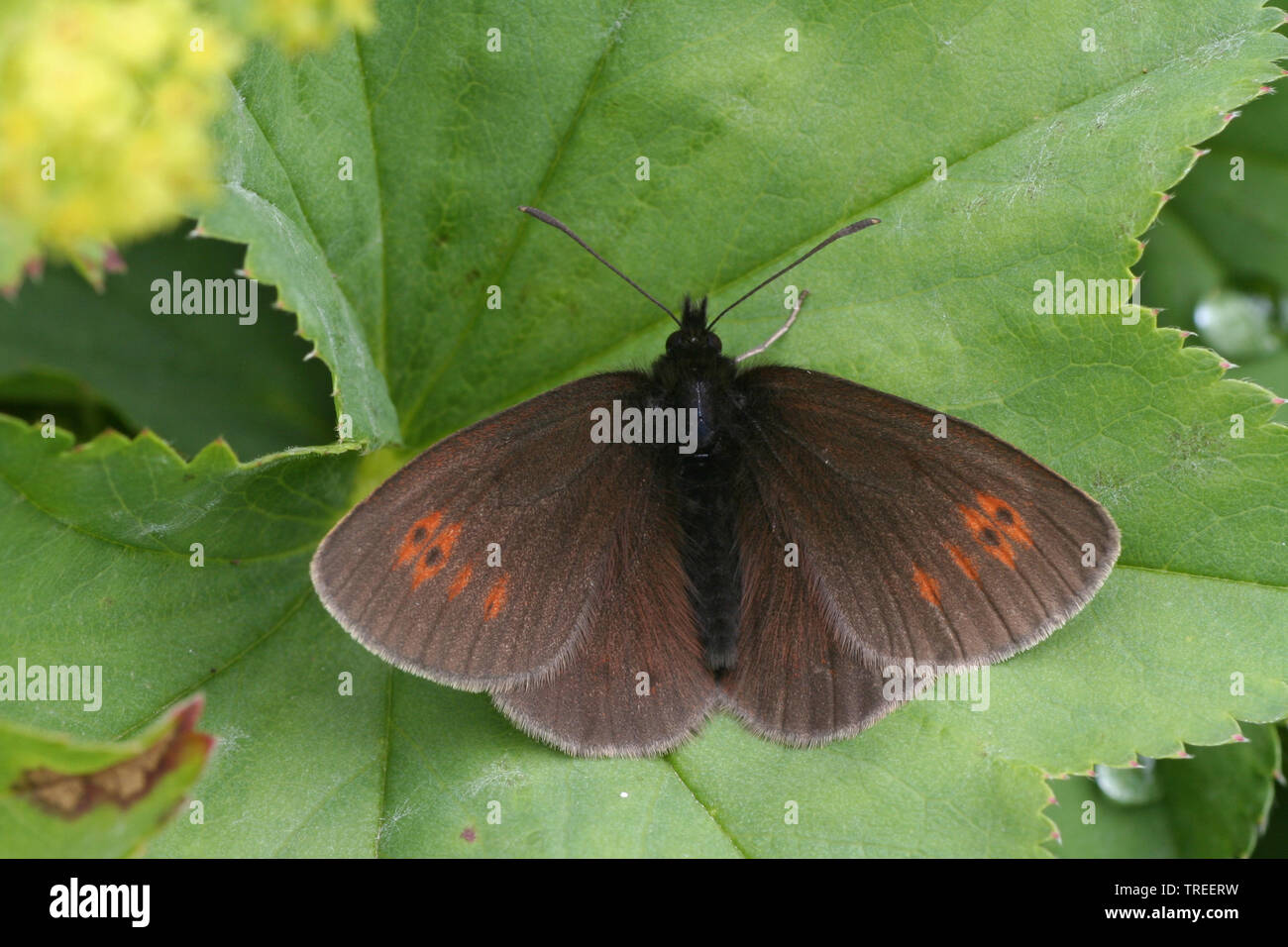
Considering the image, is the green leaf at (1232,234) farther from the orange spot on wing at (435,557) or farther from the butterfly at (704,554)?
the orange spot on wing at (435,557)

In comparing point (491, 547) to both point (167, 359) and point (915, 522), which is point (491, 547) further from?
point (167, 359)

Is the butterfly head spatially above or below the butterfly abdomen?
above

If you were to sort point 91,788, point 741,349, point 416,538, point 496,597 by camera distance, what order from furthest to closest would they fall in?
point 741,349
point 496,597
point 416,538
point 91,788

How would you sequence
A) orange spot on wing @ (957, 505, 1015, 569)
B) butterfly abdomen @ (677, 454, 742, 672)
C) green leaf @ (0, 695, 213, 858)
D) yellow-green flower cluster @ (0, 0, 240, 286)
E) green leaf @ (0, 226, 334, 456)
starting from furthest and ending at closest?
green leaf @ (0, 226, 334, 456) → butterfly abdomen @ (677, 454, 742, 672) → orange spot on wing @ (957, 505, 1015, 569) → green leaf @ (0, 695, 213, 858) → yellow-green flower cluster @ (0, 0, 240, 286)

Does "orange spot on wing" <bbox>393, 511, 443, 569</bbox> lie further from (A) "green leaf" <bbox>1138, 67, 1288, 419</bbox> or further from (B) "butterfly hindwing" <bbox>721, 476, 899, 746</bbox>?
(A) "green leaf" <bbox>1138, 67, 1288, 419</bbox>

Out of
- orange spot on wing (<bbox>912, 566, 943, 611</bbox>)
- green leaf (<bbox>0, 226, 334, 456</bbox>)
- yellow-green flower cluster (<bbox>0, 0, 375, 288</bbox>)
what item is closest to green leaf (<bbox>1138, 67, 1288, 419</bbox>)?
orange spot on wing (<bbox>912, 566, 943, 611</bbox>)

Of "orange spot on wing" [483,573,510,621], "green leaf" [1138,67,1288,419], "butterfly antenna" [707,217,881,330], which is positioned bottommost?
"orange spot on wing" [483,573,510,621]

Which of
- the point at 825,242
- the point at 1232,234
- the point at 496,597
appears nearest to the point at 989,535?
the point at 825,242

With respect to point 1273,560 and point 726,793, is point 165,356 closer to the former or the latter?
point 726,793
